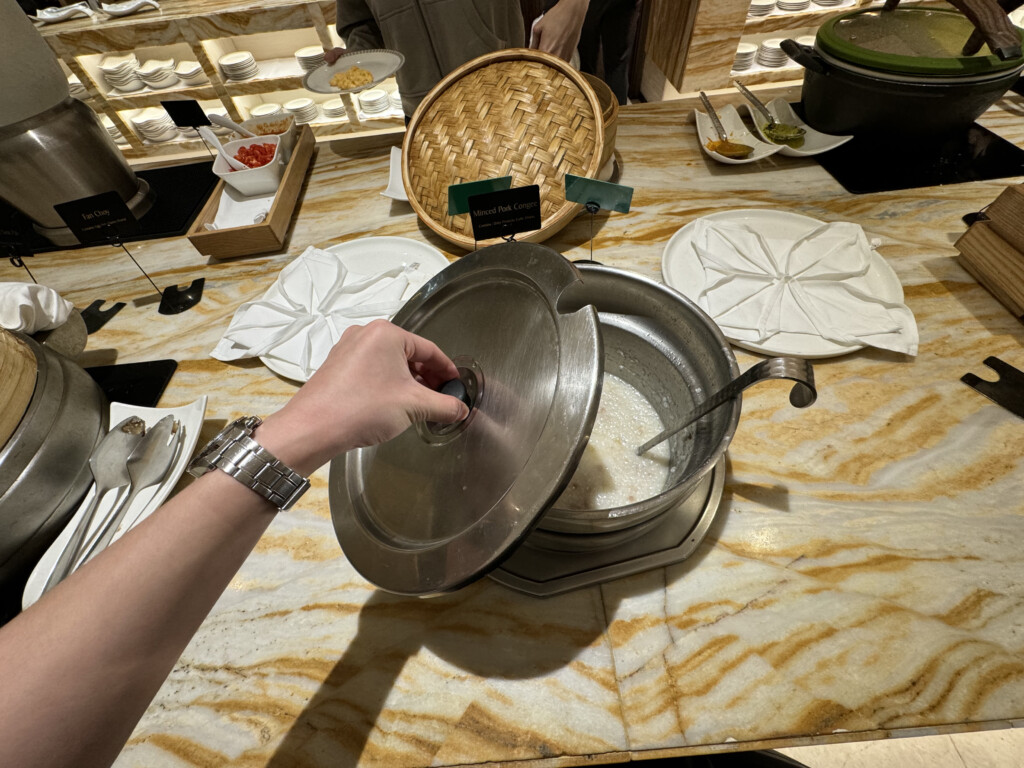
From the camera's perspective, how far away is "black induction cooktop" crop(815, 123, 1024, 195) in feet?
4.33

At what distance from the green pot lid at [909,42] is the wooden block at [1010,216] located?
38 cm

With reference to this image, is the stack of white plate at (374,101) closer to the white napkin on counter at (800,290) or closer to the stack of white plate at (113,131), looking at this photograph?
the stack of white plate at (113,131)

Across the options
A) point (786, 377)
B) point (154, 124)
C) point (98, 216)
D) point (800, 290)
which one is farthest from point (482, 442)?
point (154, 124)

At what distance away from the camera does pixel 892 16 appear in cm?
132

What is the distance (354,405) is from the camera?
52 cm

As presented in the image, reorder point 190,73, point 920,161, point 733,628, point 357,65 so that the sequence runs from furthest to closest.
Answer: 1. point 190,73
2. point 357,65
3. point 920,161
4. point 733,628

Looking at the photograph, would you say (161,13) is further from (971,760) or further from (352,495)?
(971,760)

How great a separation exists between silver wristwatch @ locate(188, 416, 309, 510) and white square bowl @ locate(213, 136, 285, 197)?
128cm

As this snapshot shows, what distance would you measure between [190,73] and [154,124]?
0.43 metres

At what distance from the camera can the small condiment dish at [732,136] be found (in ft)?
4.63

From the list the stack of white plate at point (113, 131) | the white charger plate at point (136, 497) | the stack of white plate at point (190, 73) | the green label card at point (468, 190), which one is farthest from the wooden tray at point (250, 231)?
the stack of white plate at point (113, 131)

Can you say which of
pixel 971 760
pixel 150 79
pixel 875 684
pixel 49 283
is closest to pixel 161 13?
pixel 150 79

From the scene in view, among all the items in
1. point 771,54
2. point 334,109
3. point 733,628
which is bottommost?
point 771,54

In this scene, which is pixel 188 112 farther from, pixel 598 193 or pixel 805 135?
pixel 805 135
